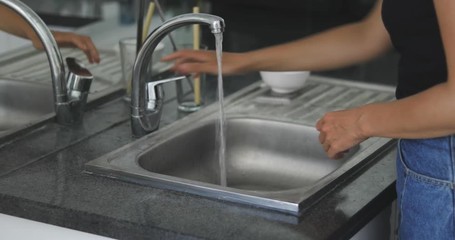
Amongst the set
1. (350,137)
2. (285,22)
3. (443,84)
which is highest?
(443,84)

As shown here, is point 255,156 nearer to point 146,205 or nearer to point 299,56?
point 299,56

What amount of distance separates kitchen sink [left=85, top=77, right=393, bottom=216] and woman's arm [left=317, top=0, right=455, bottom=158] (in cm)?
14

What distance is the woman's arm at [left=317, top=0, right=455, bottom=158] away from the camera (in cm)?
127

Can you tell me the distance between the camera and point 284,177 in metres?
1.87

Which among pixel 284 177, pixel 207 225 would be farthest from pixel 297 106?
pixel 207 225

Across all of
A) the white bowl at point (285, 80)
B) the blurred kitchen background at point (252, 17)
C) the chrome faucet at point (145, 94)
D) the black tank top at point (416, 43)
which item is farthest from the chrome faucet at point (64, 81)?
the black tank top at point (416, 43)

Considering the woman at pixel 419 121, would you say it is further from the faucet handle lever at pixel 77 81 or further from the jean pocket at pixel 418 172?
the faucet handle lever at pixel 77 81

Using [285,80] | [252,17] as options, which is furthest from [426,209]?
[252,17]

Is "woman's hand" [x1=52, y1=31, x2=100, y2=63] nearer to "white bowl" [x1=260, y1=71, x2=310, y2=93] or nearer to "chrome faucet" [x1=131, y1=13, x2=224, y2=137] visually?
"chrome faucet" [x1=131, y1=13, x2=224, y2=137]

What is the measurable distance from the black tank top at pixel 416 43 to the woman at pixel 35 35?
77 cm

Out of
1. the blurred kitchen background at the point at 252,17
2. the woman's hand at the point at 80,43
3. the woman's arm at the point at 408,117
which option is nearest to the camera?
the woman's arm at the point at 408,117

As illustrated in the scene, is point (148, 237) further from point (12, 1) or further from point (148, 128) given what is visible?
point (12, 1)

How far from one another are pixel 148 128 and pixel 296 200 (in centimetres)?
49

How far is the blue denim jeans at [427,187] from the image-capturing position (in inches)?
55.2
